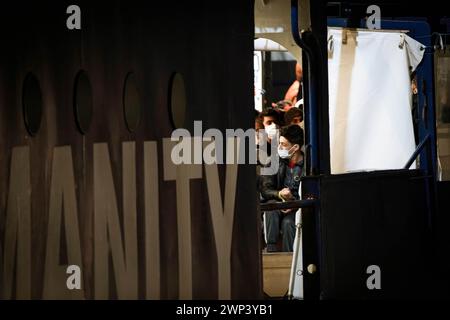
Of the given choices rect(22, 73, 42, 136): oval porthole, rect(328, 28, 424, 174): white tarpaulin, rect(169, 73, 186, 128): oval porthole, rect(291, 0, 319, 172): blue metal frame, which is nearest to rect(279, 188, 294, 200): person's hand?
rect(328, 28, 424, 174): white tarpaulin

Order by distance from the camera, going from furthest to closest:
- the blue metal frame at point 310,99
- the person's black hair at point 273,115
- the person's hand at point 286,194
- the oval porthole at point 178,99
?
the person's black hair at point 273,115 < the person's hand at point 286,194 < the blue metal frame at point 310,99 < the oval porthole at point 178,99

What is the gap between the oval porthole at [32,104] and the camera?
7.23 meters

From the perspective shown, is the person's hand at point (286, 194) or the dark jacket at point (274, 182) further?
the dark jacket at point (274, 182)

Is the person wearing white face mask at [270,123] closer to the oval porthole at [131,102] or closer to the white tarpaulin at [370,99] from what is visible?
the white tarpaulin at [370,99]

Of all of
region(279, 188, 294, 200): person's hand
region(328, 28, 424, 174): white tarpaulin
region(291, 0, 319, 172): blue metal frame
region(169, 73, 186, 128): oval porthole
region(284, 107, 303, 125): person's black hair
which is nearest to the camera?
region(169, 73, 186, 128): oval porthole

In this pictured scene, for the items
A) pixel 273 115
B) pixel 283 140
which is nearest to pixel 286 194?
pixel 283 140

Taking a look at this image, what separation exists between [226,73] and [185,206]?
Answer: 3.78 feet

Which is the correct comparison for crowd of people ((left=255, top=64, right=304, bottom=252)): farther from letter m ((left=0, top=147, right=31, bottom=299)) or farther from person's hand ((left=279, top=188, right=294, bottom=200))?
letter m ((left=0, top=147, right=31, bottom=299))

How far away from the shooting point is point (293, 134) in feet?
34.6

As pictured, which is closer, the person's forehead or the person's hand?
the person's hand

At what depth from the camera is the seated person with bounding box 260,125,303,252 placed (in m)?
10.5

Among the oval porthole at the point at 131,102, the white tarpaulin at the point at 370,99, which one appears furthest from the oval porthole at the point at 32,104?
the white tarpaulin at the point at 370,99

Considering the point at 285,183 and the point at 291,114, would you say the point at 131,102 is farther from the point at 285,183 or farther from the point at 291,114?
the point at 291,114

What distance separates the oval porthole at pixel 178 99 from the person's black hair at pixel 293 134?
10.9ft
